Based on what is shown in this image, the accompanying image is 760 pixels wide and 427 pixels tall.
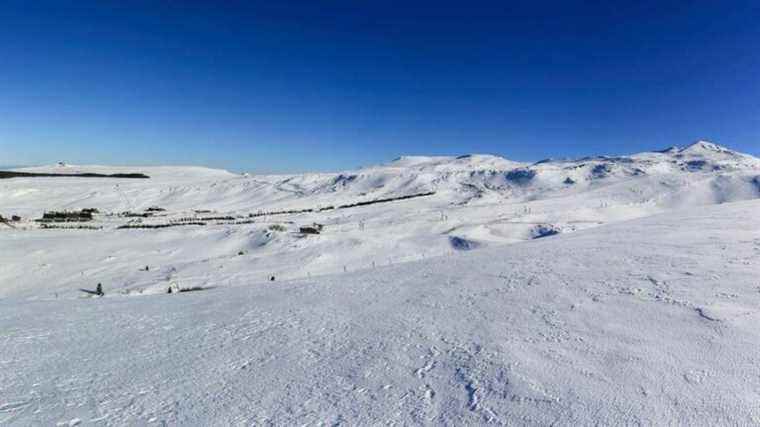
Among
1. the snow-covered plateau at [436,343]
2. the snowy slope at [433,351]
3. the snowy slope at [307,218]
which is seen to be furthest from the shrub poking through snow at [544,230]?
the snowy slope at [433,351]

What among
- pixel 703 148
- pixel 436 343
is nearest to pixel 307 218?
pixel 436 343

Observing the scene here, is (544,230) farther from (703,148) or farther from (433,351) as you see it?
(703,148)

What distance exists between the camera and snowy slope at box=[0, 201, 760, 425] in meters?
3.01

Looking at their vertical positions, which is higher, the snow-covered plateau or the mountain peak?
the mountain peak

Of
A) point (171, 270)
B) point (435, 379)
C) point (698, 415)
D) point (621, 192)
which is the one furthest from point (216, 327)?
point (621, 192)

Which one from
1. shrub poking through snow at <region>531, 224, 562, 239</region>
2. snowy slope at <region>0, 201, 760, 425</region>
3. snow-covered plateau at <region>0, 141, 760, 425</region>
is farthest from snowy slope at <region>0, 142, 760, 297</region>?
snowy slope at <region>0, 201, 760, 425</region>

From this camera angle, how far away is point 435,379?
345cm

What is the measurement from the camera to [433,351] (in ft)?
13.0

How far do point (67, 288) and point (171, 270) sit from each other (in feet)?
7.94

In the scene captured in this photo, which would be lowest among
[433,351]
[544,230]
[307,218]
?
[433,351]

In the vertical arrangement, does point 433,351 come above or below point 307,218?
below

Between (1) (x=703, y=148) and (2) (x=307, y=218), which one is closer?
(2) (x=307, y=218)

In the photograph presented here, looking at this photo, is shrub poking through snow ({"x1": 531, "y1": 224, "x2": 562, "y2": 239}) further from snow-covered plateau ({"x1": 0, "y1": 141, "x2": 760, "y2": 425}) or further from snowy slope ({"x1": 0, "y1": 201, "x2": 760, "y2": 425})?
snowy slope ({"x1": 0, "y1": 201, "x2": 760, "y2": 425})

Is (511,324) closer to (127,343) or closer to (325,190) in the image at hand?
(127,343)
